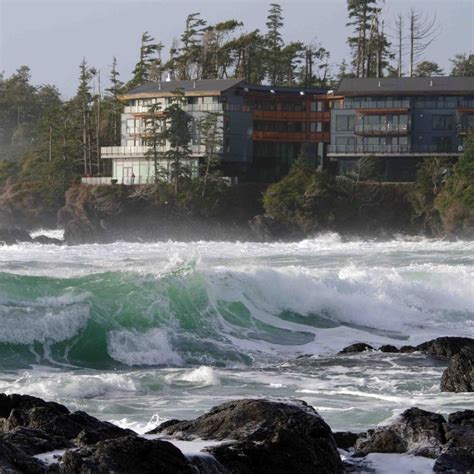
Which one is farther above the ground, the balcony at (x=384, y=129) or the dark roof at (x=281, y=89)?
the dark roof at (x=281, y=89)

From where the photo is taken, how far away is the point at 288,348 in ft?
90.0

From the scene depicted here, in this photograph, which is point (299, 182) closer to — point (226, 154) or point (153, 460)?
point (226, 154)

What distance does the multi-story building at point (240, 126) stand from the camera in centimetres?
7762

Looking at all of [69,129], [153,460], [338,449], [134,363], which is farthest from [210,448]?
[69,129]

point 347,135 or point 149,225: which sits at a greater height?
point 347,135

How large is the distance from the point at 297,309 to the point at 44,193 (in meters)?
49.5

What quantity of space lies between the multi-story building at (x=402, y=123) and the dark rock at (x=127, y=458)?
64420mm

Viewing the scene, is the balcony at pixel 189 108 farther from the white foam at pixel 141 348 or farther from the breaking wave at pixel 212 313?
the white foam at pixel 141 348

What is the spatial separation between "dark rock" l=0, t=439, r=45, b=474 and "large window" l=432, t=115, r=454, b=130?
217 feet

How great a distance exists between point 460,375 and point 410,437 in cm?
576

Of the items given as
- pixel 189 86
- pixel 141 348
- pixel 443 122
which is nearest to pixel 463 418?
pixel 141 348

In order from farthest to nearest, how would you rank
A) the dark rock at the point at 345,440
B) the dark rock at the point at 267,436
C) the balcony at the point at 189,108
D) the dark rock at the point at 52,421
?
the balcony at the point at 189,108 < the dark rock at the point at 345,440 < the dark rock at the point at 52,421 < the dark rock at the point at 267,436

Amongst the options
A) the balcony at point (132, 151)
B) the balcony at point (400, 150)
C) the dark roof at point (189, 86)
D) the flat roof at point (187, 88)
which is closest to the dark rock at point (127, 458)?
the balcony at point (400, 150)

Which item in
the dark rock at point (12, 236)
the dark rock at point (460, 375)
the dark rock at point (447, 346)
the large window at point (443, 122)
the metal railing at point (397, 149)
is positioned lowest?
the dark rock at point (12, 236)
